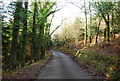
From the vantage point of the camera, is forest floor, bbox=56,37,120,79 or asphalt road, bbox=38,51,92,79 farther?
asphalt road, bbox=38,51,92,79

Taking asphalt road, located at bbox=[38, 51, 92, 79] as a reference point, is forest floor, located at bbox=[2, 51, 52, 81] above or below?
above

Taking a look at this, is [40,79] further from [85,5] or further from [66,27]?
[66,27]

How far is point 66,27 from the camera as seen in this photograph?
58625 mm

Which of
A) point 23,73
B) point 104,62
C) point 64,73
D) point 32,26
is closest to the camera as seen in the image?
point 23,73

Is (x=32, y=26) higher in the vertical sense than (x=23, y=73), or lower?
higher

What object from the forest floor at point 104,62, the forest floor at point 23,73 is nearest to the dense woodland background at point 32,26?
the forest floor at point 23,73

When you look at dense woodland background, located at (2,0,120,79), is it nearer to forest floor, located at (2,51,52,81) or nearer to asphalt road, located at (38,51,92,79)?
forest floor, located at (2,51,52,81)

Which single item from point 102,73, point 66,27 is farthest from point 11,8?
point 66,27

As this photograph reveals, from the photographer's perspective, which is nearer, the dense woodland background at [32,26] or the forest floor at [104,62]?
the forest floor at [104,62]

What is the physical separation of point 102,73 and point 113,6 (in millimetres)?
9582

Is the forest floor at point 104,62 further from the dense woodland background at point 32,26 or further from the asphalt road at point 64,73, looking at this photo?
the dense woodland background at point 32,26

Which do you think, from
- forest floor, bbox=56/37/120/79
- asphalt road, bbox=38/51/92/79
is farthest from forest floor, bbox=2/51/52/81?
forest floor, bbox=56/37/120/79

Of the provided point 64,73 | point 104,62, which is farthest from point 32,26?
point 104,62

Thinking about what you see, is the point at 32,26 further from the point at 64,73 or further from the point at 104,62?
the point at 104,62
